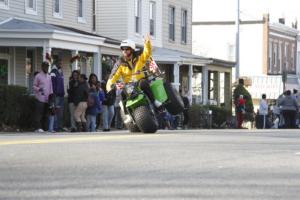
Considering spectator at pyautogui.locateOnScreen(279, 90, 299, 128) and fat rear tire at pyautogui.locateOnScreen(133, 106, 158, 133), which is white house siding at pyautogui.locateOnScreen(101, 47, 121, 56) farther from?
fat rear tire at pyautogui.locateOnScreen(133, 106, 158, 133)

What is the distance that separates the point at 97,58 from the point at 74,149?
19.4 m

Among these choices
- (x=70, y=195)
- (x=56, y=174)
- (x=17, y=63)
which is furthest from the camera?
(x=17, y=63)

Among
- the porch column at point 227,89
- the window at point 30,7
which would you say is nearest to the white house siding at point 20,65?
the window at point 30,7

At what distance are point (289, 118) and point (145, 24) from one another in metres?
10.6

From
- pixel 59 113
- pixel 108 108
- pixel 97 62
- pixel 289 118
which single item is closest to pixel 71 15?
pixel 97 62

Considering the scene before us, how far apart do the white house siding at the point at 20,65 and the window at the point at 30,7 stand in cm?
142

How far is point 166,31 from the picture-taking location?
132 ft

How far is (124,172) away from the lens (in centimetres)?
882

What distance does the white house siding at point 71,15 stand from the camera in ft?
98.2

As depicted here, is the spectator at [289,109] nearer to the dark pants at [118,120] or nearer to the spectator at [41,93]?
the dark pants at [118,120]

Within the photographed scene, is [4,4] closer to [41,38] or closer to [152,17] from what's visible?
[41,38]

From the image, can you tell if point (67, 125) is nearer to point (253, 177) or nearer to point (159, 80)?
point (159, 80)

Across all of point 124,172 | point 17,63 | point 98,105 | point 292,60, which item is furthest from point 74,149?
point 292,60

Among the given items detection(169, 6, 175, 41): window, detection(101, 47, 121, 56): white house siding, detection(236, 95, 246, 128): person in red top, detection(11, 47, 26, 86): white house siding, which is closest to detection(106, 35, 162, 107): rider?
detection(11, 47, 26, 86): white house siding
